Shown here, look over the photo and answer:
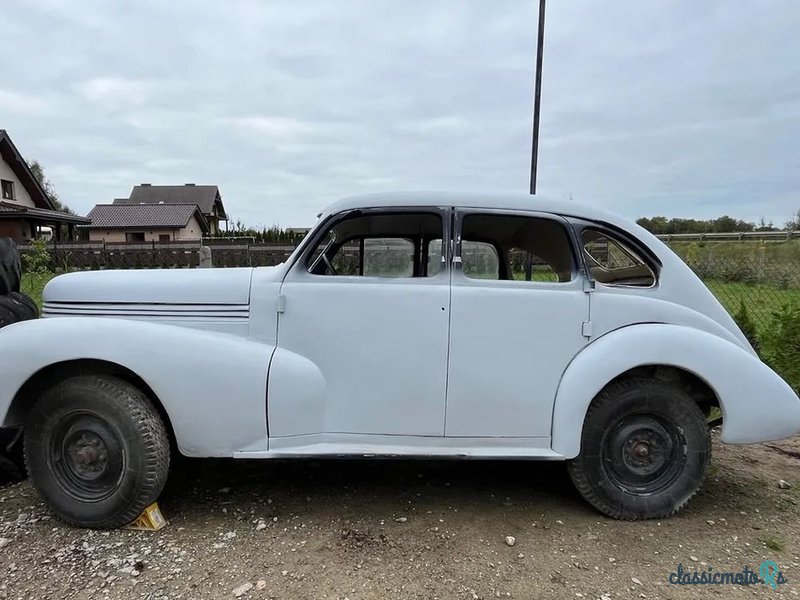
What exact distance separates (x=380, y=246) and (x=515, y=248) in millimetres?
1066

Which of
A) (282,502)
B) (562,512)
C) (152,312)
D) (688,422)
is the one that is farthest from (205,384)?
(688,422)

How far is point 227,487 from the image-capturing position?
132 inches

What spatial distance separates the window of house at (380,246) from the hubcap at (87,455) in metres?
1.47

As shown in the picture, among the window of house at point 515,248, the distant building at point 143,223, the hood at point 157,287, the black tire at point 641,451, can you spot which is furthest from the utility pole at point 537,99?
the distant building at point 143,223

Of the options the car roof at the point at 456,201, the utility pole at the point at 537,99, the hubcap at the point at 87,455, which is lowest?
the hubcap at the point at 87,455

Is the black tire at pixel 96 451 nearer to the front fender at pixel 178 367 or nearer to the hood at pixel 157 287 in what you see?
the front fender at pixel 178 367

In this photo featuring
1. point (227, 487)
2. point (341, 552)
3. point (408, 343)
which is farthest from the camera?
point (227, 487)

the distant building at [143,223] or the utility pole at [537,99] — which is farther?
the distant building at [143,223]

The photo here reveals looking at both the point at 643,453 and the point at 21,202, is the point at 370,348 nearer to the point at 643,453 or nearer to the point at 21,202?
the point at 643,453

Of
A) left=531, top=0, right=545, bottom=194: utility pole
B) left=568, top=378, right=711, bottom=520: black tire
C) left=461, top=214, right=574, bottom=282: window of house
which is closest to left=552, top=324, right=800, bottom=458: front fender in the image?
left=568, top=378, right=711, bottom=520: black tire

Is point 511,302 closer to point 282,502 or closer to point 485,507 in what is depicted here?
point 485,507

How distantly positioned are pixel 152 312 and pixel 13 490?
157cm

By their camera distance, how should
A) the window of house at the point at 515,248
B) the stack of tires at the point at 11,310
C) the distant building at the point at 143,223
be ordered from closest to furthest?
1. the window of house at the point at 515,248
2. the stack of tires at the point at 11,310
3. the distant building at the point at 143,223

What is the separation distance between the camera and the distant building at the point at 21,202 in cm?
2641
